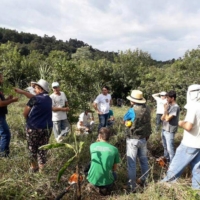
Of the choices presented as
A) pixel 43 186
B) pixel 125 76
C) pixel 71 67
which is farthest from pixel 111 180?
pixel 125 76

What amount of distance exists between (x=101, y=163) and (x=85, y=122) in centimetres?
330

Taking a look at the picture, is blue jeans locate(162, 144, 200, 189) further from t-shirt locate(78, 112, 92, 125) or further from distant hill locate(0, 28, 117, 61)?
distant hill locate(0, 28, 117, 61)

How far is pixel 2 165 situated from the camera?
121 inches

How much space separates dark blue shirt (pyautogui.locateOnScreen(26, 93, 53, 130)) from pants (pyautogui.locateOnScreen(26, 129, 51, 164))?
0.08m

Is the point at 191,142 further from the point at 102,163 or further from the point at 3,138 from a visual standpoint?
the point at 3,138

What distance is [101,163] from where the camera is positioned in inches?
118

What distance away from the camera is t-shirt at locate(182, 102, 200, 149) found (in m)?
2.86

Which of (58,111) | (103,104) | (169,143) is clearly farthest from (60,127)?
(169,143)

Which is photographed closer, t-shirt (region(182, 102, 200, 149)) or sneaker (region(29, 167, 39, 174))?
t-shirt (region(182, 102, 200, 149))

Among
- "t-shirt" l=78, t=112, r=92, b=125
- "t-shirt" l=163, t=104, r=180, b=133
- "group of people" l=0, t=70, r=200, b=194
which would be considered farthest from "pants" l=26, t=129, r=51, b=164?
"t-shirt" l=78, t=112, r=92, b=125

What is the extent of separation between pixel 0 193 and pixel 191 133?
2.54 m

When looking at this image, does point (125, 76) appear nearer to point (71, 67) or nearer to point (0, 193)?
point (71, 67)

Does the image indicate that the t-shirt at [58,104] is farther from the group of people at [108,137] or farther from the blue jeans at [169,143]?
the blue jeans at [169,143]

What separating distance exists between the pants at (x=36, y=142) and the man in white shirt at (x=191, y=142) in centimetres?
186
